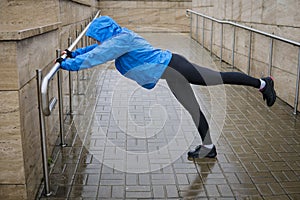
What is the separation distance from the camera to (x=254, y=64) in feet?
28.3

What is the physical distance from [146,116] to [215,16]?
719 centimetres

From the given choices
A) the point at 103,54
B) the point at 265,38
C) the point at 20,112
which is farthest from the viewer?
the point at 265,38

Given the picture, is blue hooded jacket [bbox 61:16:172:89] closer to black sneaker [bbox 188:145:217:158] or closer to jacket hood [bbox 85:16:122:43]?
jacket hood [bbox 85:16:122:43]

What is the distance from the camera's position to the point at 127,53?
4207mm

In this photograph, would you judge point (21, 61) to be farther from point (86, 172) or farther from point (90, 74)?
point (90, 74)

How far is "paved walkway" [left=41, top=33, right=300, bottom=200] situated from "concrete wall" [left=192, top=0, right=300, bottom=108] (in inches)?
18.8

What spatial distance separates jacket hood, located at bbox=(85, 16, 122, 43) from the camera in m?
4.17

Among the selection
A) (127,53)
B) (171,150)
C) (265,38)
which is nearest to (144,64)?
(127,53)

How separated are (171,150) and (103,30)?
5.20ft

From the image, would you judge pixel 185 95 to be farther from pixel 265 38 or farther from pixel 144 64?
pixel 265 38

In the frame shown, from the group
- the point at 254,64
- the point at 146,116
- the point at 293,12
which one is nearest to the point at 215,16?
the point at 254,64

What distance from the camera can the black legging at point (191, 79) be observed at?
14.4ft

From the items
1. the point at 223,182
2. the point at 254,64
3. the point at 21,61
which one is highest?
the point at 21,61

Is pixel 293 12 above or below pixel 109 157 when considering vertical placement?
above
